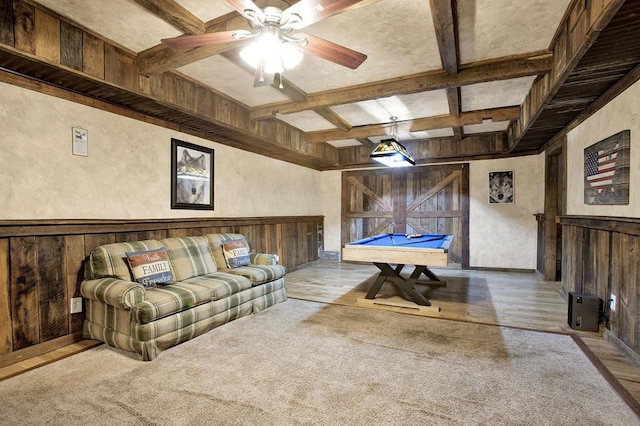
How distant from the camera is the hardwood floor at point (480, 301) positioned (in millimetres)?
2469

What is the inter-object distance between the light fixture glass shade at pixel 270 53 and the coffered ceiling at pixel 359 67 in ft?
0.76

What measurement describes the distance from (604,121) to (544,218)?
2.71 meters

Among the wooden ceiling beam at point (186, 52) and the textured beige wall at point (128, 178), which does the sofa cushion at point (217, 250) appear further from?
the wooden ceiling beam at point (186, 52)

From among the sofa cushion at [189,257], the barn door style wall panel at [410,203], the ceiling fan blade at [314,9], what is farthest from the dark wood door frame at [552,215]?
the sofa cushion at [189,257]

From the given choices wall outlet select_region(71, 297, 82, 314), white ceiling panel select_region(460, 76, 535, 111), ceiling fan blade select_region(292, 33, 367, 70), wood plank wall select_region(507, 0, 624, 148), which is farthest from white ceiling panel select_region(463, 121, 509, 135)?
wall outlet select_region(71, 297, 82, 314)

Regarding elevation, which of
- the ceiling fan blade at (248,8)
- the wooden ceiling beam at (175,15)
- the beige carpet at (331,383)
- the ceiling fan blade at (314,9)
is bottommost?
the beige carpet at (331,383)

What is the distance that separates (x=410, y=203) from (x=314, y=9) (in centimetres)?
572

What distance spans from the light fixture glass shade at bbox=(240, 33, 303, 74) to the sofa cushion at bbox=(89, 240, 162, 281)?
214cm

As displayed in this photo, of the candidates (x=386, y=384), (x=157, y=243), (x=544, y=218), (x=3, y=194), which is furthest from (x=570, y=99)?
(x=3, y=194)

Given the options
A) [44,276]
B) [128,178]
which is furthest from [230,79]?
[44,276]

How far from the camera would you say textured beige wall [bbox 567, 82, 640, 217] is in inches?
101

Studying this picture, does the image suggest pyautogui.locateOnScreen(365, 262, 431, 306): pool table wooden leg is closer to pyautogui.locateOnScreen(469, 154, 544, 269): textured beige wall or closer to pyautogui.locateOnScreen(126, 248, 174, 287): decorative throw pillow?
pyautogui.locateOnScreen(126, 248, 174, 287): decorative throw pillow

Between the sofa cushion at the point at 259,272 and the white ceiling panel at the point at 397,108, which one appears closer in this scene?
the sofa cushion at the point at 259,272

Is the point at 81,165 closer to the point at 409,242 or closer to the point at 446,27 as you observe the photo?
the point at 446,27
